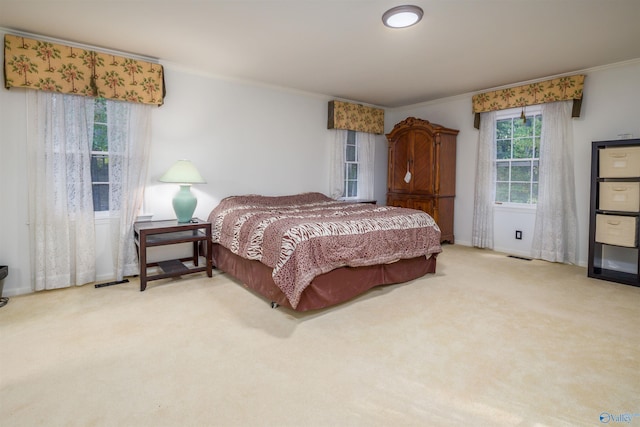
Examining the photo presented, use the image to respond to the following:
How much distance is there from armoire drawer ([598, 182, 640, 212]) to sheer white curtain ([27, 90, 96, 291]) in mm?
5404

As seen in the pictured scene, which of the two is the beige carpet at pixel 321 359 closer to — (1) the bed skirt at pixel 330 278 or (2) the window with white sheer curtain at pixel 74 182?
(1) the bed skirt at pixel 330 278

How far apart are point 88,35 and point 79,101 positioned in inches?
24.4

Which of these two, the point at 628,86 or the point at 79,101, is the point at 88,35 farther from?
the point at 628,86

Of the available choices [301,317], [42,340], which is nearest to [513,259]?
[301,317]

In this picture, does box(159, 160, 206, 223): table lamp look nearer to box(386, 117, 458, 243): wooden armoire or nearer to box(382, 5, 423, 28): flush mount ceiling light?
box(382, 5, 423, 28): flush mount ceiling light

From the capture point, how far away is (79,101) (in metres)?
3.28

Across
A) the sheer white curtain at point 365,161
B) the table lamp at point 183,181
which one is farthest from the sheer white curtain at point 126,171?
the sheer white curtain at point 365,161

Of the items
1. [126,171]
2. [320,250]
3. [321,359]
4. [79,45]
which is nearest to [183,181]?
[126,171]

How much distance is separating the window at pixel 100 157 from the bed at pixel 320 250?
1174mm

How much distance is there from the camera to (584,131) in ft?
13.5

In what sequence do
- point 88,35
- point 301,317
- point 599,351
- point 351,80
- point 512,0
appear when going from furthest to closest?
point 351,80, point 88,35, point 301,317, point 512,0, point 599,351

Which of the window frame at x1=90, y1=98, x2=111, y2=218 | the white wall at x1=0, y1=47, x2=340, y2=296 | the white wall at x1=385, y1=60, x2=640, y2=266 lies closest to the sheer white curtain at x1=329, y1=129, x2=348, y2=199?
the white wall at x1=0, y1=47, x2=340, y2=296

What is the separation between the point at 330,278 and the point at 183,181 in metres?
1.90

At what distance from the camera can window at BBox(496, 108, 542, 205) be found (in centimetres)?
462
